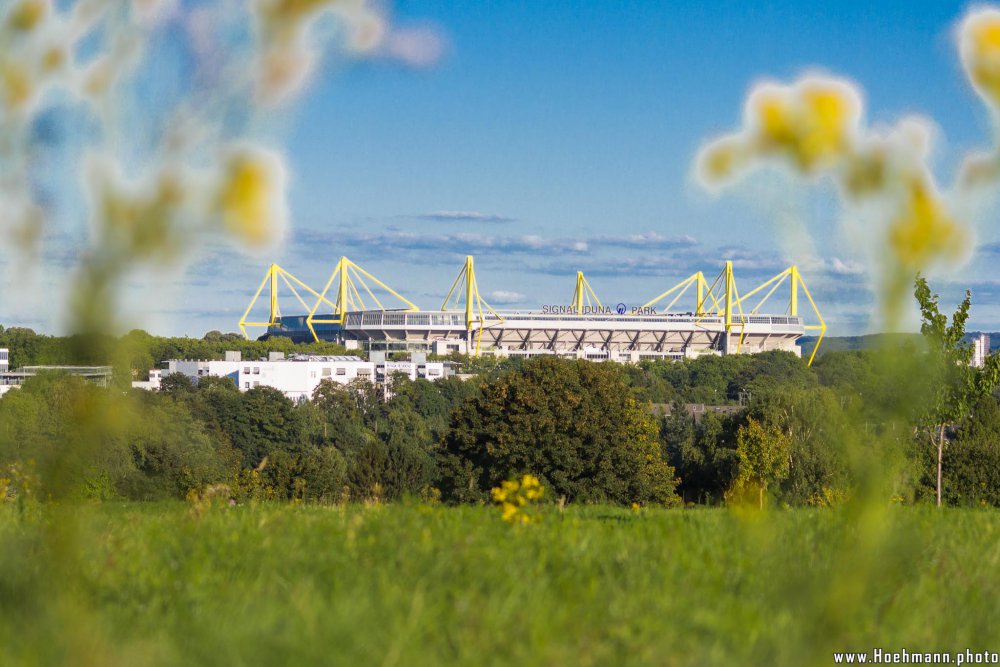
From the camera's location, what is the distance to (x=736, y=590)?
3.54 m

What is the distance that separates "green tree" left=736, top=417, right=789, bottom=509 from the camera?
3366cm

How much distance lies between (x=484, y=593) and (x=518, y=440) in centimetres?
2347

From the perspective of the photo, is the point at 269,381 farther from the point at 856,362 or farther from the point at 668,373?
the point at 856,362

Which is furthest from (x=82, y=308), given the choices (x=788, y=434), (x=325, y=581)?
(x=788, y=434)

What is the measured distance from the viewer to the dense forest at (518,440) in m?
A: 2.19

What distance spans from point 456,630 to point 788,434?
34451 mm

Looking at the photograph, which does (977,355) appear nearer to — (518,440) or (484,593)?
(518,440)

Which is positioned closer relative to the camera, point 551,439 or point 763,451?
point 551,439

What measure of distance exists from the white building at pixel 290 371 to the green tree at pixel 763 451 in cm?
5845

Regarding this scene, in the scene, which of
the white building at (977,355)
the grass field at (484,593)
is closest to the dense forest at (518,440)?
the grass field at (484,593)

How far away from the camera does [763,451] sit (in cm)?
3406

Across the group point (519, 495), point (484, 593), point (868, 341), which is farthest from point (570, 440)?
point (868, 341)

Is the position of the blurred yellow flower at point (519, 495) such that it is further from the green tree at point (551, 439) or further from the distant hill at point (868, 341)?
the green tree at point (551, 439)

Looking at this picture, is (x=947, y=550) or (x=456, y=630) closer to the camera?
(x=456, y=630)
